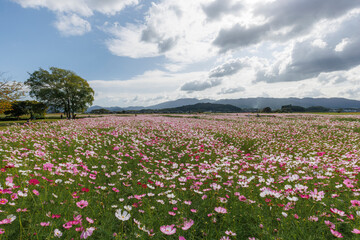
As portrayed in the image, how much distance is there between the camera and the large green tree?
37844 mm

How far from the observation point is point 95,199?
354 cm

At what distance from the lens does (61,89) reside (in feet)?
129

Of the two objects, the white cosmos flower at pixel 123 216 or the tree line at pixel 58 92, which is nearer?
the white cosmos flower at pixel 123 216

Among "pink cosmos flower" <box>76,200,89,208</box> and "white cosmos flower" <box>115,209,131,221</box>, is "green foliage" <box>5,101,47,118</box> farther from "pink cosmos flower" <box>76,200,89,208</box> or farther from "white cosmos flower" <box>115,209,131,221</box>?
"white cosmos flower" <box>115,209,131,221</box>

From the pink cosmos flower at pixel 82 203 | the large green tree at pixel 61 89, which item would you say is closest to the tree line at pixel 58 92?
the large green tree at pixel 61 89

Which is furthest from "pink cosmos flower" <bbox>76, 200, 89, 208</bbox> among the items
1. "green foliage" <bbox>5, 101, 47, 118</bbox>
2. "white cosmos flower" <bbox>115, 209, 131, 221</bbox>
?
"green foliage" <bbox>5, 101, 47, 118</bbox>

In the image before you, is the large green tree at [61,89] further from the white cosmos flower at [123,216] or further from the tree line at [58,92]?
the white cosmos flower at [123,216]

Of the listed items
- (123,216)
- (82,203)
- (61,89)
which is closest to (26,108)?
(61,89)

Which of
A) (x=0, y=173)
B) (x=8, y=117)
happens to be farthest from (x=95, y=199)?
(x=8, y=117)

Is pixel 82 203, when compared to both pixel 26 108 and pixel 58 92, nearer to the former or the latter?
pixel 58 92

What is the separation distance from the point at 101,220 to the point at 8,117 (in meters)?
59.8

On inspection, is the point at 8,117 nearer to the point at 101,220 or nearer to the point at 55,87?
the point at 55,87

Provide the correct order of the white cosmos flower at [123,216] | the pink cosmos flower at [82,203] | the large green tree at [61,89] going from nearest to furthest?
1. the white cosmos flower at [123,216]
2. the pink cosmos flower at [82,203]
3. the large green tree at [61,89]

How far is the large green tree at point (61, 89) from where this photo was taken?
37.8m
